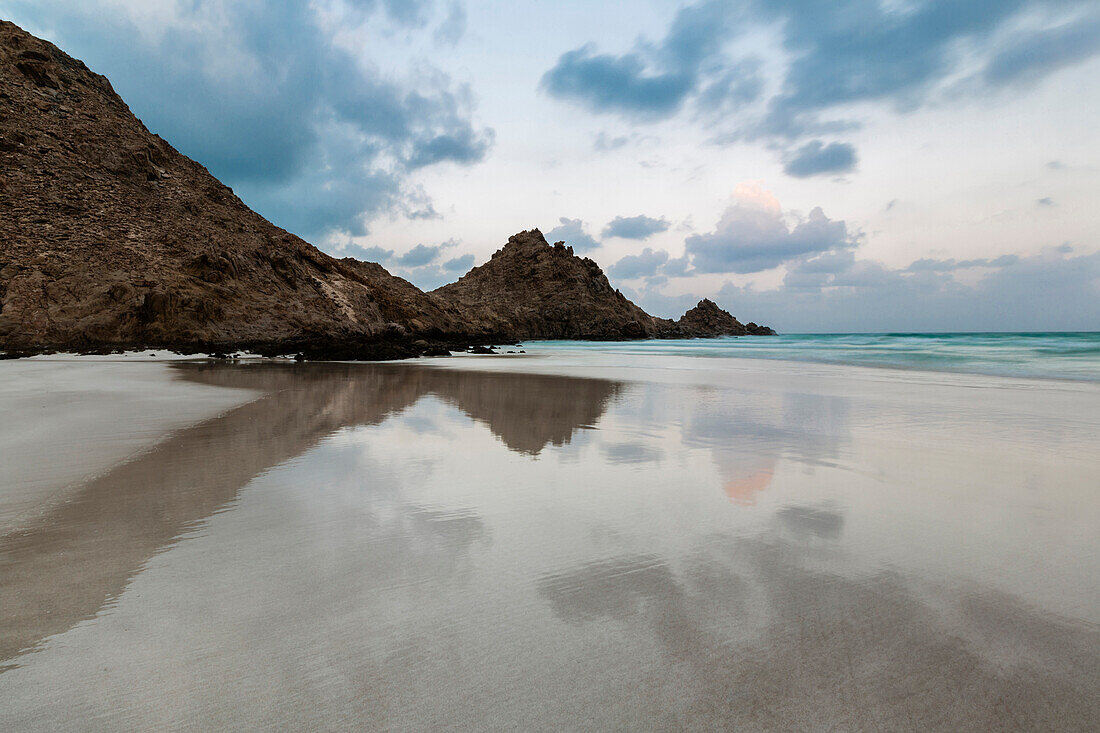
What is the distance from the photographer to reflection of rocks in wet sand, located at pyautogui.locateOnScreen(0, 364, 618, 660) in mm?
2018

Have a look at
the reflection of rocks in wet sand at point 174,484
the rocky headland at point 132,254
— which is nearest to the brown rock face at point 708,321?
the rocky headland at point 132,254

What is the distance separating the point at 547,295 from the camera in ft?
314

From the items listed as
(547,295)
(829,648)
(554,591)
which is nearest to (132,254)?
(554,591)

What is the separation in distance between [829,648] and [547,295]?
9491cm

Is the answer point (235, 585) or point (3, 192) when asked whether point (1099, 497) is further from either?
point (3, 192)

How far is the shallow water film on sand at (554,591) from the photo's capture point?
145 centimetres

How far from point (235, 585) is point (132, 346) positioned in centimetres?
2729

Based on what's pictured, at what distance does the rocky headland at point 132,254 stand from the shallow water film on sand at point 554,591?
18241 millimetres

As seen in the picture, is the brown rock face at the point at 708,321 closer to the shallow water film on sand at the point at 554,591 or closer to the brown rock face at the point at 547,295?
the brown rock face at the point at 547,295

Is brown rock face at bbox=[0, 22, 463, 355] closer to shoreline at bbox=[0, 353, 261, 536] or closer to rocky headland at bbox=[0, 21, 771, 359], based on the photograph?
rocky headland at bbox=[0, 21, 771, 359]

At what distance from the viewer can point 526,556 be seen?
2.46m

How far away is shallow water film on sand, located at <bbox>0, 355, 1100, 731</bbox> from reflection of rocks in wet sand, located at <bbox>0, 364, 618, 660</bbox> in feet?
0.07

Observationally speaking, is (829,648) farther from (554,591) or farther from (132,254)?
(132,254)

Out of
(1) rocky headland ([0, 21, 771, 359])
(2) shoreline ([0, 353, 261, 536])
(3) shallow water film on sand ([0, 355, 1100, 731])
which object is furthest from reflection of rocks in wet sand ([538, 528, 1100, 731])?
(1) rocky headland ([0, 21, 771, 359])
